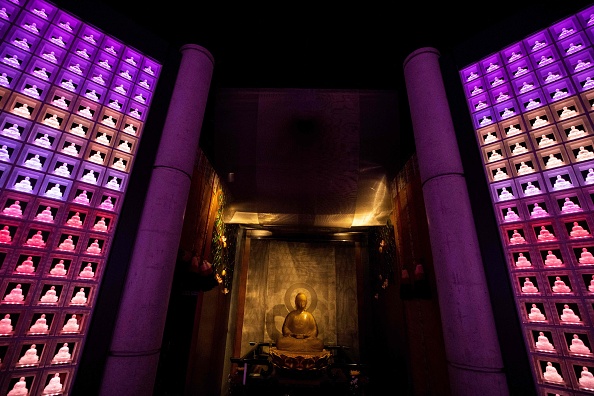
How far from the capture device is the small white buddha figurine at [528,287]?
227 cm

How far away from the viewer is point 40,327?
2043mm

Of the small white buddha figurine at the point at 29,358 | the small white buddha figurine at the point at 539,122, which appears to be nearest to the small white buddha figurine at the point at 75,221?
the small white buddha figurine at the point at 29,358

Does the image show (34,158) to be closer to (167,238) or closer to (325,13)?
(167,238)

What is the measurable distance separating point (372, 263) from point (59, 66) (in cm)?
845

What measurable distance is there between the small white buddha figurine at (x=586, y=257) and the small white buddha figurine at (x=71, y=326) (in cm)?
428

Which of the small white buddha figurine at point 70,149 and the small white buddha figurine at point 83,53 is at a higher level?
the small white buddha figurine at point 83,53

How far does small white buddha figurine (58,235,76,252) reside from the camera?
2.27 m

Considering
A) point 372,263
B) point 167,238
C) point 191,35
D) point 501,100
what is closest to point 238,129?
point 191,35

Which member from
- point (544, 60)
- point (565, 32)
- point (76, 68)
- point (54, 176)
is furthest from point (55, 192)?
point (565, 32)

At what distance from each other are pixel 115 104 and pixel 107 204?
1.14 metres

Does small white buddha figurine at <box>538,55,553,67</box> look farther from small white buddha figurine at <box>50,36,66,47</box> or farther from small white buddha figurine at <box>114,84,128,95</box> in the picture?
small white buddha figurine at <box>50,36,66,47</box>

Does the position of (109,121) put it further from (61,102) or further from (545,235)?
(545,235)

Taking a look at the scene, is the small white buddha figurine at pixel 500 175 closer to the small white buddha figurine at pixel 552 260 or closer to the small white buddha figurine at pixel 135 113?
the small white buddha figurine at pixel 552 260

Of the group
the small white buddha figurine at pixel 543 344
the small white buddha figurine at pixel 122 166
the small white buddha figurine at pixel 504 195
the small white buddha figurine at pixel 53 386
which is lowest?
the small white buddha figurine at pixel 53 386
